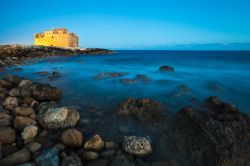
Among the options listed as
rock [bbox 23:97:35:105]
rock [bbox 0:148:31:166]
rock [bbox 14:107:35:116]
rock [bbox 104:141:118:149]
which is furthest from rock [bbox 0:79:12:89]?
rock [bbox 104:141:118:149]

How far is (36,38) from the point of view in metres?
90.6

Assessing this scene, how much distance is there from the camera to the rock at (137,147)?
5129 millimetres

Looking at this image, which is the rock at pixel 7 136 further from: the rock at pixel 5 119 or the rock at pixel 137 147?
the rock at pixel 137 147

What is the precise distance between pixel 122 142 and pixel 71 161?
1636mm

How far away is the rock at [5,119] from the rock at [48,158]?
2256 mm

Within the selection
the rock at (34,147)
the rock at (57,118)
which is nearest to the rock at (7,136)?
the rock at (34,147)

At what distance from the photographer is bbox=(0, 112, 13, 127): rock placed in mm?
6281

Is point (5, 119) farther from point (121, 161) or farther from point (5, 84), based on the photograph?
point (5, 84)

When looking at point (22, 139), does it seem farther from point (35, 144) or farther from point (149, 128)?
point (149, 128)

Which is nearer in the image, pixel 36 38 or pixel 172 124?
pixel 172 124

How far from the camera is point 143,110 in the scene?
7.66 metres

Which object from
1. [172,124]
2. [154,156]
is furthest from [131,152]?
[172,124]

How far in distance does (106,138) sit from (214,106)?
478 cm

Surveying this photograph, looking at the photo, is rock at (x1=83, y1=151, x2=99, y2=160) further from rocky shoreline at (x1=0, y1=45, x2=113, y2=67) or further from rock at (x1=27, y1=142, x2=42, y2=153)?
rocky shoreline at (x1=0, y1=45, x2=113, y2=67)
